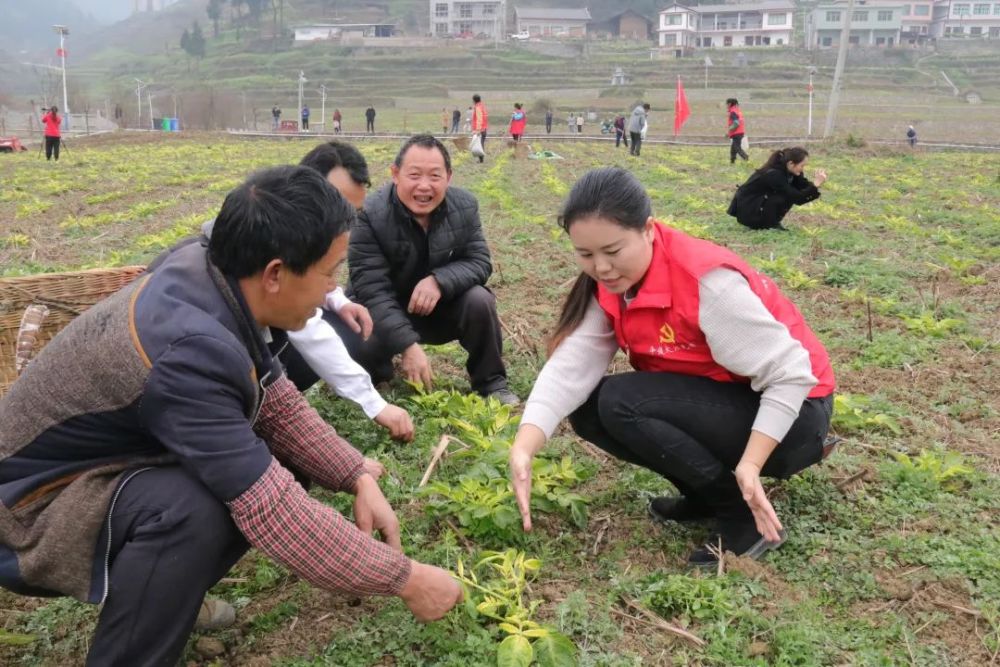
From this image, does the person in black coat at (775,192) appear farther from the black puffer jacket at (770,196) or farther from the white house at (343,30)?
the white house at (343,30)

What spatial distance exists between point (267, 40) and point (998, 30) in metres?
74.4

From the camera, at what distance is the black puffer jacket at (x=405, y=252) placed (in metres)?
4.10

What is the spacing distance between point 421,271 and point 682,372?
72.2 inches

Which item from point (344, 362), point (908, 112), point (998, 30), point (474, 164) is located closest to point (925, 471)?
point (344, 362)

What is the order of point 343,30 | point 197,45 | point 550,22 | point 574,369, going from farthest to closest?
1. point 550,22
2. point 343,30
3. point 197,45
4. point 574,369

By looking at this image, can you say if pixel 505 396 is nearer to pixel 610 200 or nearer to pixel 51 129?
pixel 610 200

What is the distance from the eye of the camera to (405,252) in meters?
4.16

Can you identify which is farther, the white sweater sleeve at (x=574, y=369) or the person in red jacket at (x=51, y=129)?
the person in red jacket at (x=51, y=129)

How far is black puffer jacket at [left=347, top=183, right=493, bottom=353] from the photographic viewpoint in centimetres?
410

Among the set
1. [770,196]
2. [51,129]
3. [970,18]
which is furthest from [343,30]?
[770,196]

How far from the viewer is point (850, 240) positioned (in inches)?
330

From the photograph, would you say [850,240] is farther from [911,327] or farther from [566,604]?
[566,604]

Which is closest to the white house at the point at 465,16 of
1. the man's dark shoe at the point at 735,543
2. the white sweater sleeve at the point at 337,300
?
the white sweater sleeve at the point at 337,300

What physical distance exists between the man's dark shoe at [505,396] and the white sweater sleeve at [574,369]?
1290mm
